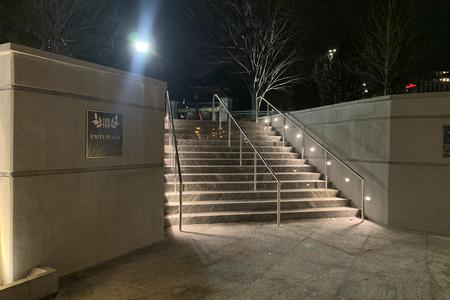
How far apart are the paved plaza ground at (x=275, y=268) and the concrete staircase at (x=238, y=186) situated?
616 millimetres

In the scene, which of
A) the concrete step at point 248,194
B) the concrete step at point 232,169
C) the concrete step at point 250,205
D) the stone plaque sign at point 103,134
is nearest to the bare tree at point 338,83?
the concrete step at point 232,169

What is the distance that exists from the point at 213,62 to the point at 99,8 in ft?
23.1

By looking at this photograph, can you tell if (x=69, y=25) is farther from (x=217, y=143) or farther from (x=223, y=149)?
(x=223, y=149)

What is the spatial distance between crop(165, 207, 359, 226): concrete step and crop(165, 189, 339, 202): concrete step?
0.47 meters

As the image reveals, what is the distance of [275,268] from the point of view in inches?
178

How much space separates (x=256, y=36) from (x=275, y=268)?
15278 mm

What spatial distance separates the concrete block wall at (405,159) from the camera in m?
6.42

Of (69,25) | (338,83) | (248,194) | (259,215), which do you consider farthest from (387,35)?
(69,25)

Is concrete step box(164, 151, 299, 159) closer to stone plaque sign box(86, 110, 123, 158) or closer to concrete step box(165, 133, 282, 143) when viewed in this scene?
concrete step box(165, 133, 282, 143)

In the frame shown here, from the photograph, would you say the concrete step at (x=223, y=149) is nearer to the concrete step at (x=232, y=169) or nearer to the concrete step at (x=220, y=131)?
the concrete step at (x=232, y=169)

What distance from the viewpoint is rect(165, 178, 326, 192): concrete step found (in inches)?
292

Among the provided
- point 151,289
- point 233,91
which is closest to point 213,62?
point 233,91

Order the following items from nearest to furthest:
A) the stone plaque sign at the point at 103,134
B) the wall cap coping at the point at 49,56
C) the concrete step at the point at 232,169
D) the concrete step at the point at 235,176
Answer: the wall cap coping at the point at 49,56
the stone plaque sign at the point at 103,134
the concrete step at the point at 235,176
the concrete step at the point at 232,169

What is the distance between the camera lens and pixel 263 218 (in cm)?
693
